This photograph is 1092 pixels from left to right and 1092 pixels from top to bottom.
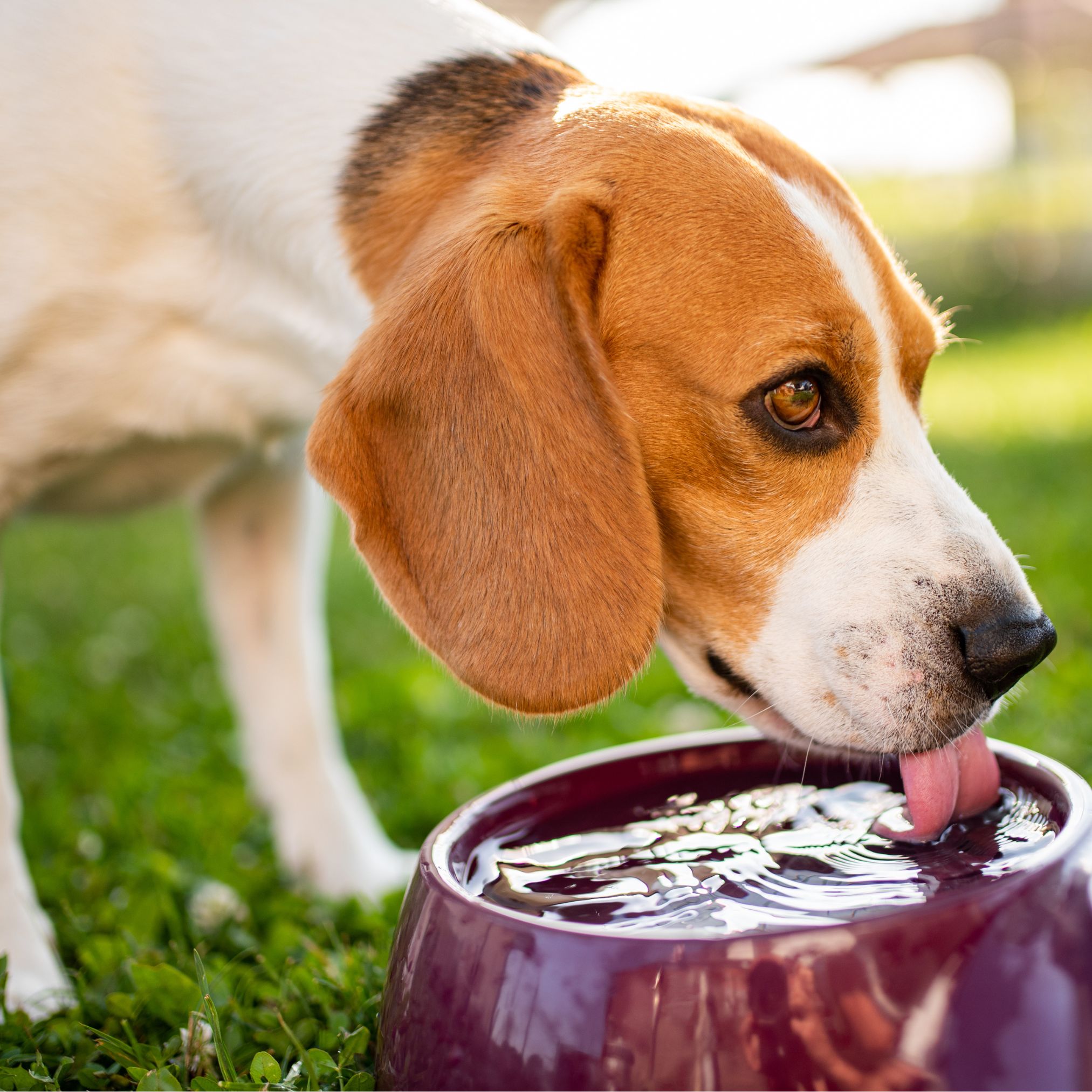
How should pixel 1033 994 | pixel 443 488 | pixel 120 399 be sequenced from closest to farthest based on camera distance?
1. pixel 1033 994
2. pixel 443 488
3. pixel 120 399

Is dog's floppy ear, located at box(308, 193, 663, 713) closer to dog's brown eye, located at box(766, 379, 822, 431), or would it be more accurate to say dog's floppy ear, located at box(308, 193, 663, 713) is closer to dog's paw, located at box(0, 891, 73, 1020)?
dog's brown eye, located at box(766, 379, 822, 431)

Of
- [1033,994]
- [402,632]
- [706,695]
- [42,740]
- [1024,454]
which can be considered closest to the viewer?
[1033,994]

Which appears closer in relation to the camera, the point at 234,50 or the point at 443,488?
the point at 443,488

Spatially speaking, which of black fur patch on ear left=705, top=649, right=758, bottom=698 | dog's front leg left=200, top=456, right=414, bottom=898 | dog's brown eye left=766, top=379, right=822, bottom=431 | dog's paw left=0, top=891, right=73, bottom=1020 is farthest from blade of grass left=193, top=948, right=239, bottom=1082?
dog's brown eye left=766, top=379, right=822, bottom=431

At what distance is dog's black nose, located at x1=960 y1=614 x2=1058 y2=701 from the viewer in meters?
2.13

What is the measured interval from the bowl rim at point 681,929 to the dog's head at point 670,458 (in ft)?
0.44

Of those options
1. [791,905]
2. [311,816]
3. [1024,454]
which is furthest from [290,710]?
[1024,454]

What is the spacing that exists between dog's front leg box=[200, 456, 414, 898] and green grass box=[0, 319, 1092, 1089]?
17cm

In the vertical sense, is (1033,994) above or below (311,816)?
above

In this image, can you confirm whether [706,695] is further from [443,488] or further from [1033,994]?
[1033,994]

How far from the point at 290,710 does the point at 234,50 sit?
1.56 meters

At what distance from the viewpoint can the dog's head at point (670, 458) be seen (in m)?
2.15

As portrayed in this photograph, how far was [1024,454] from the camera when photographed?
22.6 ft

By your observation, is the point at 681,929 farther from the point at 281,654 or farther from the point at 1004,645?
the point at 281,654
